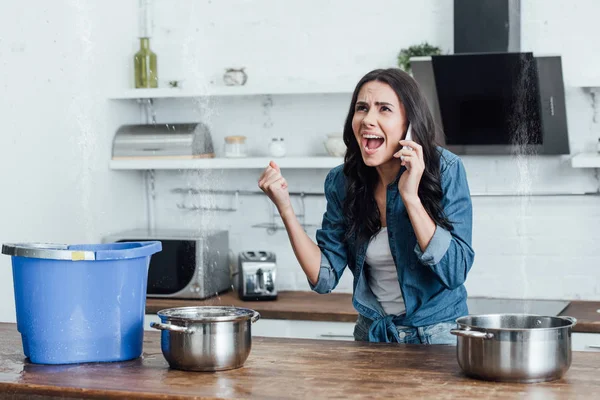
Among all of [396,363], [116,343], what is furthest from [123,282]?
[396,363]

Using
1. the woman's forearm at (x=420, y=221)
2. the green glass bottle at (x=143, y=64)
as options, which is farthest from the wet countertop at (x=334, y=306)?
the woman's forearm at (x=420, y=221)

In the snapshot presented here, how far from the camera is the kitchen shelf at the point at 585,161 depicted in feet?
12.6

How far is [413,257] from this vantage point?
2457 mm

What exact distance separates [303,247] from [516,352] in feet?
2.52

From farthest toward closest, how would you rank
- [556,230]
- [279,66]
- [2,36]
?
[279,66] < [556,230] < [2,36]

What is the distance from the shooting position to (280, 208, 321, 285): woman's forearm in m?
2.42

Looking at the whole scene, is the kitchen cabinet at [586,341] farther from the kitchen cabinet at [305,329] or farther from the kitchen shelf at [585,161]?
the kitchen cabinet at [305,329]

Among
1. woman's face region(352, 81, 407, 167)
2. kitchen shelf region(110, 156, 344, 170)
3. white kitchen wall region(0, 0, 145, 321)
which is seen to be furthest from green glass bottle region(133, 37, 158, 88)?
woman's face region(352, 81, 407, 167)

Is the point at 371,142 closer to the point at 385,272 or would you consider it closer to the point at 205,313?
the point at 385,272

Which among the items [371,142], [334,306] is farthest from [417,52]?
[371,142]

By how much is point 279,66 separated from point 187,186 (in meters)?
0.81

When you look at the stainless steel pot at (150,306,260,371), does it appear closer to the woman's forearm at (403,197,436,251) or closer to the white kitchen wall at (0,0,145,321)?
the woman's forearm at (403,197,436,251)

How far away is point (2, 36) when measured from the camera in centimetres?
351

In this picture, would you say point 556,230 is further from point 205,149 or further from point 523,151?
point 205,149
